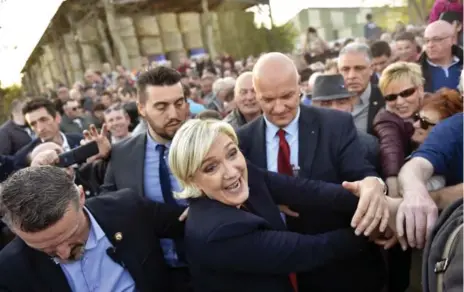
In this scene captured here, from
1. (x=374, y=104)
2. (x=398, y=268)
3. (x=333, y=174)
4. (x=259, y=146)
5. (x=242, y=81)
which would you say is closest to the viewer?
(x=333, y=174)

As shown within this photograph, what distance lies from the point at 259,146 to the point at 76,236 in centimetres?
101

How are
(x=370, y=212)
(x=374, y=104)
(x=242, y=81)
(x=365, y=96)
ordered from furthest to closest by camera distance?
(x=242, y=81), (x=365, y=96), (x=374, y=104), (x=370, y=212)

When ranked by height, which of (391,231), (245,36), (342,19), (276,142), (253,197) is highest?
(342,19)

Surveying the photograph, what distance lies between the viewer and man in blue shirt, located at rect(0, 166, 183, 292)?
5.17ft

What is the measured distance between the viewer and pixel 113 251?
1882 millimetres

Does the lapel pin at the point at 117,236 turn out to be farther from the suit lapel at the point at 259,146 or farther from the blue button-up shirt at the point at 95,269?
the suit lapel at the point at 259,146

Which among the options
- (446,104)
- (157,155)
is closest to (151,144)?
(157,155)

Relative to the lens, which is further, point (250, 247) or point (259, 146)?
point (259, 146)

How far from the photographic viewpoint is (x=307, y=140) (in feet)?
7.04

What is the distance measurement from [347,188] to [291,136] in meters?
0.50

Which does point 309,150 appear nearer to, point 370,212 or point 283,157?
point 283,157

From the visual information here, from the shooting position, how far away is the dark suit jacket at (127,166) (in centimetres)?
236

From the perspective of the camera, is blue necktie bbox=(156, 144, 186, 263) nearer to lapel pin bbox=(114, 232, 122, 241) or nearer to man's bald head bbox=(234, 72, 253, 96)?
lapel pin bbox=(114, 232, 122, 241)

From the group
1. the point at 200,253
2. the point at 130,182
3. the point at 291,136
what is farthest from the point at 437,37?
the point at 200,253
